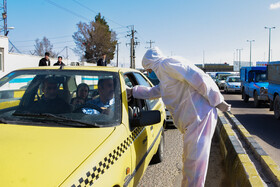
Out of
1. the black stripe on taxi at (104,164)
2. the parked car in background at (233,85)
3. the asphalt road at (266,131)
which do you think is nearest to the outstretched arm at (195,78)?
the black stripe on taxi at (104,164)

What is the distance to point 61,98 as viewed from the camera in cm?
298

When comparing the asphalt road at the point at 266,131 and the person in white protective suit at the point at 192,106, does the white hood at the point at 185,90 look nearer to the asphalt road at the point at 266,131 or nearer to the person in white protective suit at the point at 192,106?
the person in white protective suit at the point at 192,106

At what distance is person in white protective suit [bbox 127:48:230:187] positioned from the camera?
9.30 ft

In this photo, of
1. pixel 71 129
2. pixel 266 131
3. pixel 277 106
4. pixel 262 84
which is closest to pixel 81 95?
pixel 71 129

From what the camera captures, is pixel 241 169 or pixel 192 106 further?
pixel 241 169

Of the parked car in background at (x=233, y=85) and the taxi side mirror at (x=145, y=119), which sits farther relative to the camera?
the parked car in background at (x=233, y=85)

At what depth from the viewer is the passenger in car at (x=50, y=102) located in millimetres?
2715

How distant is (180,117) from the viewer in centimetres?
297

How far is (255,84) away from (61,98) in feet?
41.3

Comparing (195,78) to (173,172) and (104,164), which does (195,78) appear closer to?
(104,164)

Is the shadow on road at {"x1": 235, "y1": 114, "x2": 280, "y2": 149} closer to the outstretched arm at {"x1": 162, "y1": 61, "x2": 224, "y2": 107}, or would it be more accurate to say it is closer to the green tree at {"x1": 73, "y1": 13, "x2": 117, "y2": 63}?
the outstretched arm at {"x1": 162, "y1": 61, "x2": 224, "y2": 107}

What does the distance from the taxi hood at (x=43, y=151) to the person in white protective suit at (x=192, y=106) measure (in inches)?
36.6

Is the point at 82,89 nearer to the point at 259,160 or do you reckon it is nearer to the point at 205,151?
the point at 205,151

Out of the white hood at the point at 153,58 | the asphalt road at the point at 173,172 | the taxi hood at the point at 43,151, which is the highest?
the white hood at the point at 153,58
